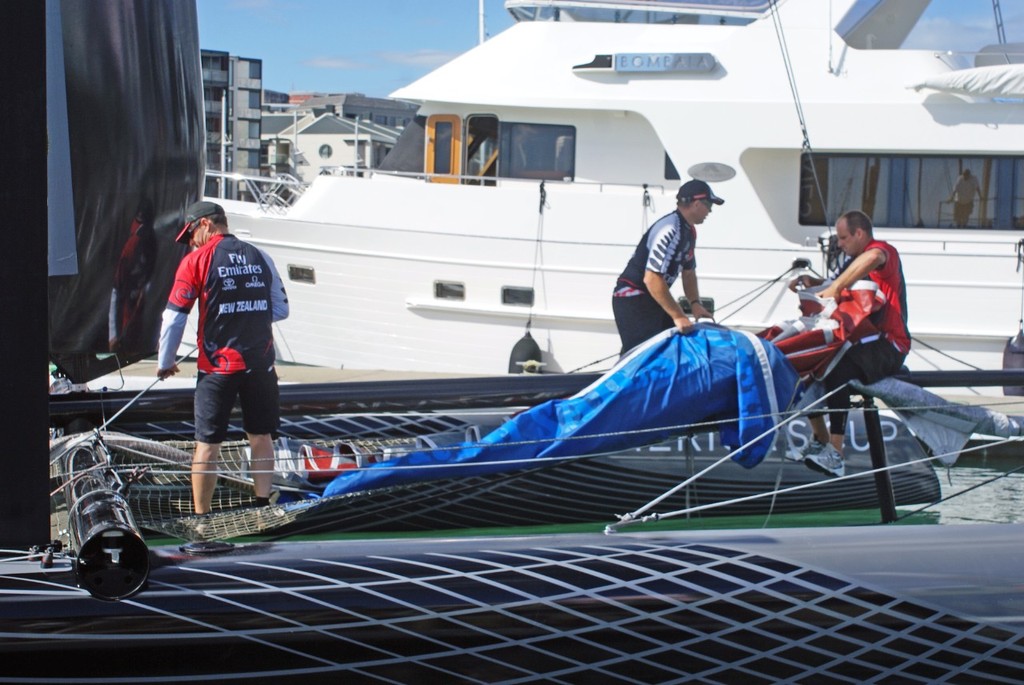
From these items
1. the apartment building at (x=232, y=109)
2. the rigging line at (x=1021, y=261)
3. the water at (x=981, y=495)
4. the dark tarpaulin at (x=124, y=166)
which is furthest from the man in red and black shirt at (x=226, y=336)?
the apartment building at (x=232, y=109)

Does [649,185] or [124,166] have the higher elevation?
[649,185]

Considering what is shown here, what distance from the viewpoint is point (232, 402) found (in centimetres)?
505

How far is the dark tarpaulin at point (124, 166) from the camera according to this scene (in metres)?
3.25

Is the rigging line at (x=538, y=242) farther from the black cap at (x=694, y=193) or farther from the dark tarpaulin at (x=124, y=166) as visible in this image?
the dark tarpaulin at (x=124, y=166)

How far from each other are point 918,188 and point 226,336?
30.9 ft

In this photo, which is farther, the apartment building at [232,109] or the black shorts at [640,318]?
the apartment building at [232,109]

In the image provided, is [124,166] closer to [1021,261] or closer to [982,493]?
[982,493]

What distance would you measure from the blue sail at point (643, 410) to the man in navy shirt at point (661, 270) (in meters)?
1.03

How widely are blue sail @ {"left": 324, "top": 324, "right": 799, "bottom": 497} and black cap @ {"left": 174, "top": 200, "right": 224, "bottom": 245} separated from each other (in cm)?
120

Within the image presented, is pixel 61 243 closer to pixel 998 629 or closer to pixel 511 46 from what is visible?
pixel 998 629

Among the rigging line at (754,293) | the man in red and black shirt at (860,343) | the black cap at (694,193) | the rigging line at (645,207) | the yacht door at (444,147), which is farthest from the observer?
the yacht door at (444,147)

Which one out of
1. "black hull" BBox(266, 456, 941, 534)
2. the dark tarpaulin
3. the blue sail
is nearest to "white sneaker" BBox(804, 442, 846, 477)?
"black hull" BBox(266, 456, 941, 534)

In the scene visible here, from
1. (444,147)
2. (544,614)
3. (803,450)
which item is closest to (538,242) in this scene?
(444,147)

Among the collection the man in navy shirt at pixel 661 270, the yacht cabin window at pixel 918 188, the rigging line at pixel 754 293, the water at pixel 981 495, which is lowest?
the water at pixel 981 495
